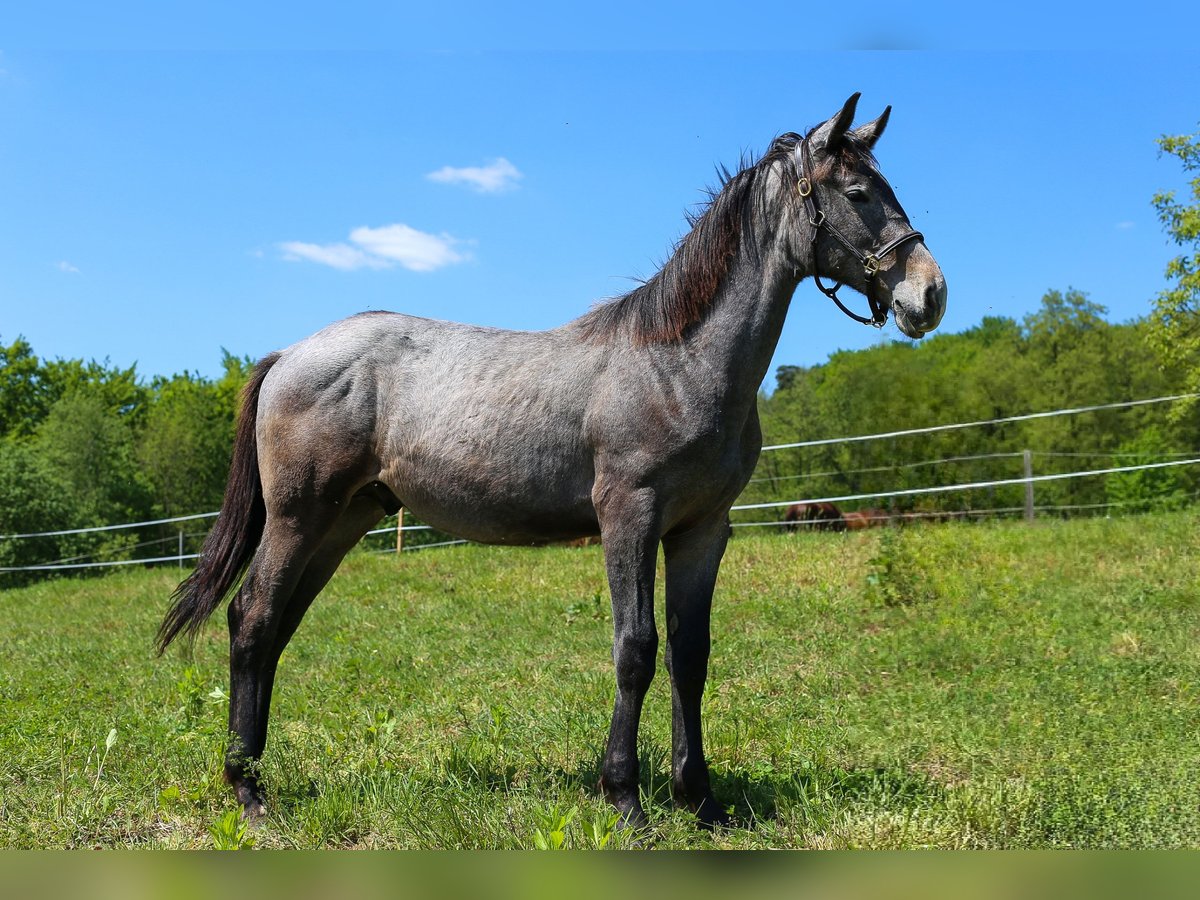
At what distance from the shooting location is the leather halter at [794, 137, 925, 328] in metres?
3.66

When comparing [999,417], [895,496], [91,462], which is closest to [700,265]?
[895,496]

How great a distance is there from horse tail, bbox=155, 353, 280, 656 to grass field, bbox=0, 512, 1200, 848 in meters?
0.36

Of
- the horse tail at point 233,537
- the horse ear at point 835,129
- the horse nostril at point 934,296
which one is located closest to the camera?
the horse nostril at point 934,296

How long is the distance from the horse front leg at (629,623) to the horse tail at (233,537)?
2.04 metres

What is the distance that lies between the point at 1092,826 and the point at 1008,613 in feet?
15.9

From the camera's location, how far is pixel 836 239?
12.4 ft

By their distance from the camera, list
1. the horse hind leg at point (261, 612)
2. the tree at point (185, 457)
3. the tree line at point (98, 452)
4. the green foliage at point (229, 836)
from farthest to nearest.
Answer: the tree at point (185, 457) < the tree line at point (98, 452) < the horse hind leg at point (261, 612) < the green foliage at point (229, 836)

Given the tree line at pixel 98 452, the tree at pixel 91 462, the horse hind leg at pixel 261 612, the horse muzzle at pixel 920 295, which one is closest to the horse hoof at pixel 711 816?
the horse hind leg at pixel 261 612

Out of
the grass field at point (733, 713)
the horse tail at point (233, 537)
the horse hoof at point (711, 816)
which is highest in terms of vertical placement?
the horse tail at point (233, 537)

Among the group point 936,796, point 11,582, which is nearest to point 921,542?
point 936,796

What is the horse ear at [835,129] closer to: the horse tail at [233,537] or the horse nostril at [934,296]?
the horse nostril at [934,296]

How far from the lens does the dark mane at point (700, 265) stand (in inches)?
155

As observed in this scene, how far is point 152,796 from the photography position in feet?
14.0

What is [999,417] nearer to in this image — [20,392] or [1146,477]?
[1146,477]
